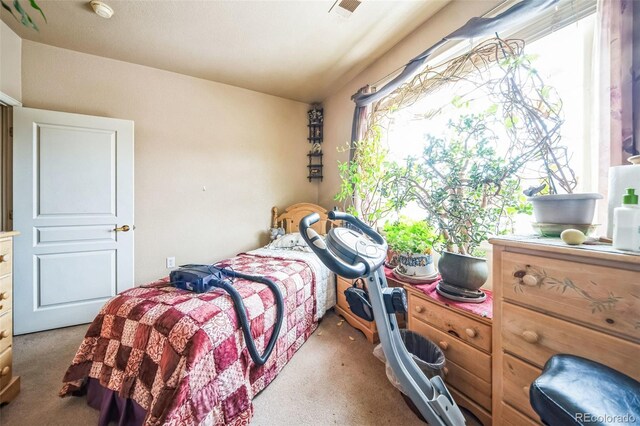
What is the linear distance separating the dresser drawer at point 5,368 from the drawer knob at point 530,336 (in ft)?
8.89

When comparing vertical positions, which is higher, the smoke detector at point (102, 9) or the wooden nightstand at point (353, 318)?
the smoke detector at point (102, 9)

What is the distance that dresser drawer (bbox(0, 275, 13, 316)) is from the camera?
51.7 inches

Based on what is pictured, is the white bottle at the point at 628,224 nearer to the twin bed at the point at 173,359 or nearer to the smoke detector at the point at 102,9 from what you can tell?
the twin bed at the point at 173,359

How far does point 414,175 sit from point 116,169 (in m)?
2.94

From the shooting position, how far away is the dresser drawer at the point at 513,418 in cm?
91

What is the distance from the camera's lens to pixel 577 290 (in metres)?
0.78

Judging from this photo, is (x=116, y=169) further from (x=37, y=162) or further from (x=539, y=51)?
(x=539, y=51)

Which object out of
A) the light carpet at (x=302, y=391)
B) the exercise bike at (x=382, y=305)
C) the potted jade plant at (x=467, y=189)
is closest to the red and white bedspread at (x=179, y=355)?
the light carpet at (x=302, y=391)

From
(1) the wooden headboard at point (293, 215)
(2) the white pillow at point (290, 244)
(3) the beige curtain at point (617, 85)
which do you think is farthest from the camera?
(1) the wooden headboard at point (293, 215)

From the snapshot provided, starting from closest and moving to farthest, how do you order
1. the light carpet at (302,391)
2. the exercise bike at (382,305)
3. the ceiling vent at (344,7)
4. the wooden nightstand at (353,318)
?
the exercise bike at (382,305), the light carpet at (302,391), the ceiling vent at (344,7), the wooden nightstand at (353,318)

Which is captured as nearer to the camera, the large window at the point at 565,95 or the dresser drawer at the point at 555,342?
the dresser drawer at the point at 555,342

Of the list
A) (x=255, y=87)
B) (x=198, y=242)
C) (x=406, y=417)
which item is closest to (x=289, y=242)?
(x=198, y=242)

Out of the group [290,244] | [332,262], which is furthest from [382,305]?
[290,244]

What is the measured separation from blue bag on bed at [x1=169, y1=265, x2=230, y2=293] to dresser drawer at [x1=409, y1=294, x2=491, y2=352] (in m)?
1.33
